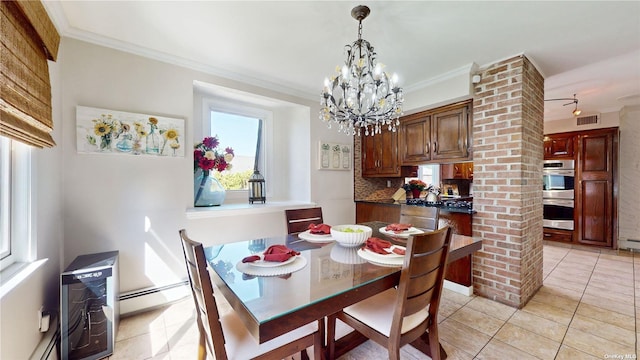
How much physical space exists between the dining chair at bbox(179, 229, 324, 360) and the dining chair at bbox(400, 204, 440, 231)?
1423 millimetres

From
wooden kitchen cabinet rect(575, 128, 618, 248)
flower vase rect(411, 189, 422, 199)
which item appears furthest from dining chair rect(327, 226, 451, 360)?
wooden kitchen cabinet rect(575, 128, 618, 248)

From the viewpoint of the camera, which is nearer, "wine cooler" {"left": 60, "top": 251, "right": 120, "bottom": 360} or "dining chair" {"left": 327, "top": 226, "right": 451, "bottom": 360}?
"dining chair" {"left": 327, "top": 226, "right": 451, "bottom": 360}

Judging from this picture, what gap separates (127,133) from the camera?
2107mm

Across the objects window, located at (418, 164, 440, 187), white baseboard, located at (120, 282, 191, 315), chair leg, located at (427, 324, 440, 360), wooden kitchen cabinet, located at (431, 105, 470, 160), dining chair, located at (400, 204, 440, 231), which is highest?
wooden kitchen cabinet, located at (431, 105, 470, 160)

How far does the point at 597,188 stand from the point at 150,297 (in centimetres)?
658

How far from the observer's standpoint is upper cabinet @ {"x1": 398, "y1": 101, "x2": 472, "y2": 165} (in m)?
2.72

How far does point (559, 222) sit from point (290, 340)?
5.67 meters

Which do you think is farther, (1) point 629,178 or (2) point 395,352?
(1) point 629,178

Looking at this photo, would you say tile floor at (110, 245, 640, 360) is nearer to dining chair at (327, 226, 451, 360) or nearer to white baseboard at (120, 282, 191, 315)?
white baseboard at (120, 282, 191, 315)

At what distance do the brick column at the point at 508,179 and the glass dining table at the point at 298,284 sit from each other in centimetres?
99

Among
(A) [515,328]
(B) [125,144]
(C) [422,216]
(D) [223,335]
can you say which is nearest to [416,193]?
(C) [422,216]

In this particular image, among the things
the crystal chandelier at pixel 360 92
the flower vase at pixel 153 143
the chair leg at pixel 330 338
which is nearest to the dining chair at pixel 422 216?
the crystal chandelier at pixel 360 92

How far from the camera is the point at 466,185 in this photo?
527 cm

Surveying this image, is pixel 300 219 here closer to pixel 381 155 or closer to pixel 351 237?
pixel 351 237
